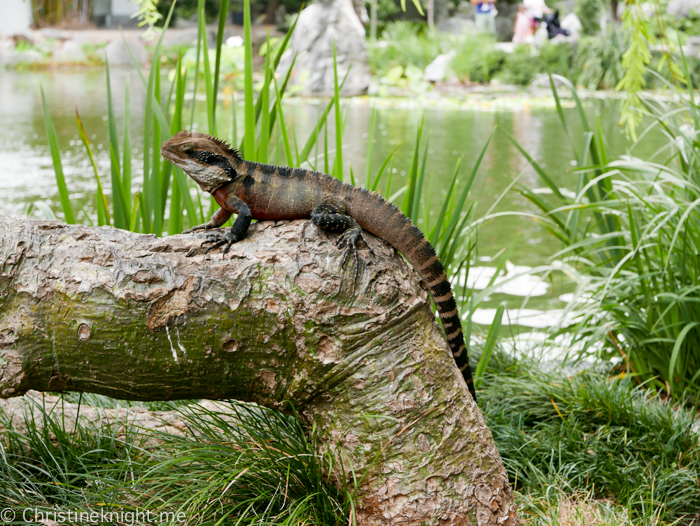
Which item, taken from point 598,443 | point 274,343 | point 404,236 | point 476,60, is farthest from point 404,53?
point 274,343

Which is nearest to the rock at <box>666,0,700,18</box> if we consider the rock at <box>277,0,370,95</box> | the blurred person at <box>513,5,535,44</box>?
the blurred person at <box>513,5,535,44</box>

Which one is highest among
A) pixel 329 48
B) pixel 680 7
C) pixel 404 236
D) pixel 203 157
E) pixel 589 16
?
pixel 680 7

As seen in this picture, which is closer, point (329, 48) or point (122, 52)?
point (329, 48)

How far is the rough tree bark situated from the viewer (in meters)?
1.75

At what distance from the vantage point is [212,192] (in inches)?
89.0

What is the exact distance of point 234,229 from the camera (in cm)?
202

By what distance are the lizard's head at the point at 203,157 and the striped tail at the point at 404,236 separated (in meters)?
0.47

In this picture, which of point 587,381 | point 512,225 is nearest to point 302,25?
point 512,225

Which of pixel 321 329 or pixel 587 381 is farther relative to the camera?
pixel 587 381

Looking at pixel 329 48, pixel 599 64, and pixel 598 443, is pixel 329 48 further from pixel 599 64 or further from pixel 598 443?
pixel 598 443

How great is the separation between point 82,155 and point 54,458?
24.3ft

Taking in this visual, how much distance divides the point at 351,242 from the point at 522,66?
1786 cm

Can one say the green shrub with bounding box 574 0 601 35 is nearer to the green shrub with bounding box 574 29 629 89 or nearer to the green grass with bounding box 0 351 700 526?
the green shrub with bounding box 574 29 629 89

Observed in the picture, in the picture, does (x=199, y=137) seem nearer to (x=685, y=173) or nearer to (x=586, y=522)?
(x=586, y=522)
